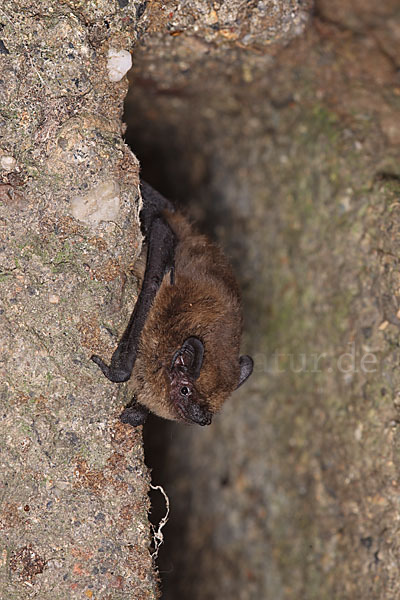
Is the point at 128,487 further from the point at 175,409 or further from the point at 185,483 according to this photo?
the point at 185,483

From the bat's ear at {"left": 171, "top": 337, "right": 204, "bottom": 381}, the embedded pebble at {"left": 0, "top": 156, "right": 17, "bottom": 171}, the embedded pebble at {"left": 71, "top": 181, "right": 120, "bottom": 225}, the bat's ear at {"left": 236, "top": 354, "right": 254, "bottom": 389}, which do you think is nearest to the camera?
the embedded pebble at {"left": 0, "top": 156, "right": 17, "bottom": 171}

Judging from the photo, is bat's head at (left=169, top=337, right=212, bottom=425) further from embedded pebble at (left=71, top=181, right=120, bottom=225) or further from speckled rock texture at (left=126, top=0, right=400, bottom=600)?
speckled rock texture at (left=126, top=0, right=400, bottom=600)

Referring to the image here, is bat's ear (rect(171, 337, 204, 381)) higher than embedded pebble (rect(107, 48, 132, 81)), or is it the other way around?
embedded pebble (rect(107, 48, 132, 81))

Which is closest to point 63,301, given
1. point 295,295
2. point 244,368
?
point 244,368

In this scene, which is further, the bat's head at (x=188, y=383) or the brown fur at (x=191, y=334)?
the brown fur at (x=191, y=334)

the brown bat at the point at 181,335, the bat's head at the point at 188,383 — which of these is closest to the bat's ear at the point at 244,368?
the brown bat at the point at 181,335

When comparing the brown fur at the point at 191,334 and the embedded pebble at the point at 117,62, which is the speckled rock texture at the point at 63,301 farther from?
the brown fur at the point at 191,334

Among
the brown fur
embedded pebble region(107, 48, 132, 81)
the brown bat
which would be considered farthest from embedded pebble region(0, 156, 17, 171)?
the brown fur

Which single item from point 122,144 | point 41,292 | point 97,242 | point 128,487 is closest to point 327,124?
point 122,144
